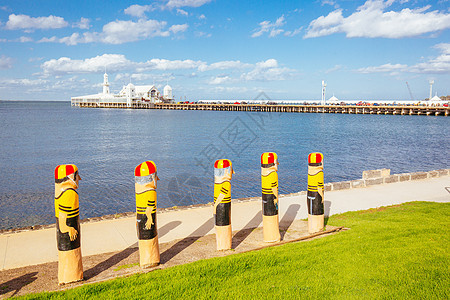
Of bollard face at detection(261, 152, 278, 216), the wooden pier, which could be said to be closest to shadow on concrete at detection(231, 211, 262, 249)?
bollard face at detection(261, 152, 278, 216)

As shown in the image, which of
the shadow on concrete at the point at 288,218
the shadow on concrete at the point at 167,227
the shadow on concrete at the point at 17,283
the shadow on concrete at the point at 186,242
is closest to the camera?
the shadow on concrete at the point at 17,283

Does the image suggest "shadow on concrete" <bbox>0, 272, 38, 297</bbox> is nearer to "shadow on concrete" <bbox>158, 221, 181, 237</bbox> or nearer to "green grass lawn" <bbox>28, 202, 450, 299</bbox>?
"green grass lawn" <bbox>28, 202, 450, 299</bbox>

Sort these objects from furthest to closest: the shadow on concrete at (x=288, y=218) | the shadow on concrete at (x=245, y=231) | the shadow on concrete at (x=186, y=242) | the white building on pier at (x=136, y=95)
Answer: the white building on pier at (x=136, y=95) → the shadow on concrete at (x=288, y=218) → the shadow on concrete at (x=245, y=231) → the shadow on concrete at (x=186, y=242)

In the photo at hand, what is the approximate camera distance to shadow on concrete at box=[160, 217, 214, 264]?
6988mm

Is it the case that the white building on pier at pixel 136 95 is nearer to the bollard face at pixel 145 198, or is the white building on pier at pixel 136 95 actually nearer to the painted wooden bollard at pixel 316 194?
the painted wooden bollard at pixel 316 194

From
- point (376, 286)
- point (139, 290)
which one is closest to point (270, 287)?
point (376, 286)

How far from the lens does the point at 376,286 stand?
532 centimetres

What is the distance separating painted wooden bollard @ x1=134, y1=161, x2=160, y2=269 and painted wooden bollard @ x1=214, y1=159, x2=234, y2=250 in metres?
1.35

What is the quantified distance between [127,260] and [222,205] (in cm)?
209

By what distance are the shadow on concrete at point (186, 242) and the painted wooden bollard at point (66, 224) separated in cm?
160

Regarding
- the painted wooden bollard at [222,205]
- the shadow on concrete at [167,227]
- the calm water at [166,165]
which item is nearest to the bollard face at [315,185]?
the painted wooden bollard at [222,205]

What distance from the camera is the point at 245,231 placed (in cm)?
857

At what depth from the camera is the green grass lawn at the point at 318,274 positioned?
5.18 meters

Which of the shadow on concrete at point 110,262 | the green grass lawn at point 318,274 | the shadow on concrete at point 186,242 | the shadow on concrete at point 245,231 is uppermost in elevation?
the green grass lawn at point 318,274
